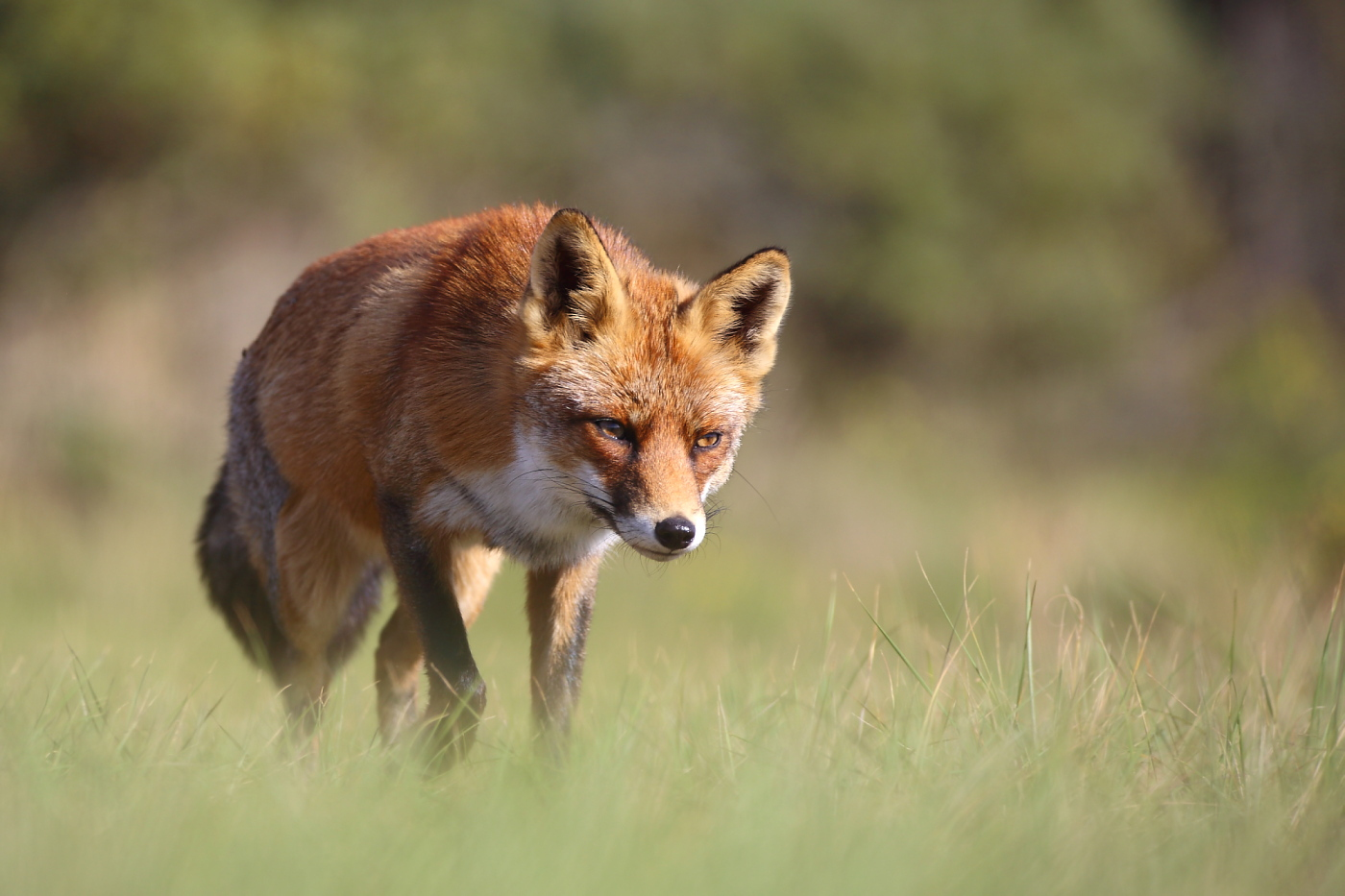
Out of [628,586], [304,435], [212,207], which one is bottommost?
[628,586]

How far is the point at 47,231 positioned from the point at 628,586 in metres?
7.72

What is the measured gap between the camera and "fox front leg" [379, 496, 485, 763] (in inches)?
153

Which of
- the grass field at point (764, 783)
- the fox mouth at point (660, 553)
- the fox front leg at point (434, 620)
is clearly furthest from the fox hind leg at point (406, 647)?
the fox mouth at point (660, 553)

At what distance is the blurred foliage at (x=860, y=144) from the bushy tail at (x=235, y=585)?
33.8ft

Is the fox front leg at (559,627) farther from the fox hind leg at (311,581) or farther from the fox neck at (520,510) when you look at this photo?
the fox hind leg at (311,581)

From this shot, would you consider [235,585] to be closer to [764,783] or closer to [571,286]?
[571,286]

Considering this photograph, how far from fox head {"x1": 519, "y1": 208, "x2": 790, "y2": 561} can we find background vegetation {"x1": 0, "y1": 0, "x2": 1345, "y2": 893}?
29.2 inches

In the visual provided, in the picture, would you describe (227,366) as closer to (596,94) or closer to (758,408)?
(596,94)

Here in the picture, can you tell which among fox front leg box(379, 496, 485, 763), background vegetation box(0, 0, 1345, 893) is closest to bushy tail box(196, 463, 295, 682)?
background vegetation box(0, 0, 1345, 893)

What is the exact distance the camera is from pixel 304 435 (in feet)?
15.1

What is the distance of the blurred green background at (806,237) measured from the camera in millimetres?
11195

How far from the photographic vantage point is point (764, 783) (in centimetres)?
296

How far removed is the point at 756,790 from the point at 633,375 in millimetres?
1487

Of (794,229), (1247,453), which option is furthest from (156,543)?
(1247,453)
